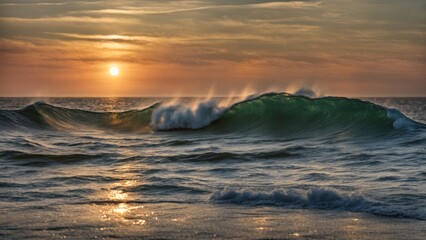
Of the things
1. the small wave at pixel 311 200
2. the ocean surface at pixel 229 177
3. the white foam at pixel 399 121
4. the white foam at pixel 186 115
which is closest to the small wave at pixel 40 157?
the ocean surface at pixel 229 177

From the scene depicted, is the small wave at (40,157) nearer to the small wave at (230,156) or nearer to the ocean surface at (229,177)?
the ocean surface at (229,177)

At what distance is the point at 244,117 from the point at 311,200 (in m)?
16.9

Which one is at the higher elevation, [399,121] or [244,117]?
[244,117]

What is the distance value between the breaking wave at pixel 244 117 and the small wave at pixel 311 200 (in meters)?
11.1

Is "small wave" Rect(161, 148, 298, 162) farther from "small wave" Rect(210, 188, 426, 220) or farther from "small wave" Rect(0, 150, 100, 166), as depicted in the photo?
"small wave" Rect(210, 188, 426, 220)

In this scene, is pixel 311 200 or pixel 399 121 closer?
pixel 311 200

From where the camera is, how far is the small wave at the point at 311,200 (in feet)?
29.2

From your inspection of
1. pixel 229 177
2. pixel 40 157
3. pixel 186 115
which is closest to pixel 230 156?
pixel 229 177

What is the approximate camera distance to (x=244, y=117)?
26.4 meters

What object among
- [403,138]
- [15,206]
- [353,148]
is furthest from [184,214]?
[403,138]

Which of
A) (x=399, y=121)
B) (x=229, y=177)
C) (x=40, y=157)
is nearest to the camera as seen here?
(x=229, y=177)

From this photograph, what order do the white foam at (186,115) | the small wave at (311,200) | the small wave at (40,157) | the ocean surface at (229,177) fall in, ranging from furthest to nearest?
1. the white foam at (186,115)
2. the small wave at (40,157)
3. the small wave at (311,200)
4. the ocean surface at (229,177)

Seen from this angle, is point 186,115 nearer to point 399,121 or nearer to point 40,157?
point 399,121

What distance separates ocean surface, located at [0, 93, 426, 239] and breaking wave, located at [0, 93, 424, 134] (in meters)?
0.09
